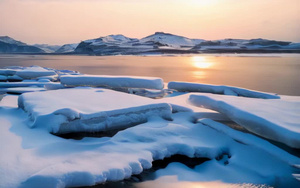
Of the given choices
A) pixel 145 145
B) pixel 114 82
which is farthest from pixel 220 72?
pixel 145 145

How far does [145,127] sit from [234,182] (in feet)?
4.82

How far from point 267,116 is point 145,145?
1.70 meters

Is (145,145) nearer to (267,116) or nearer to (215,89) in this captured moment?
(267,116)

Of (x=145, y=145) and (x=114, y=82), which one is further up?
(x=114, y=82)

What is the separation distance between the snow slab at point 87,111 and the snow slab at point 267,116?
972 millimetres

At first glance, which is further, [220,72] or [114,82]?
[220,72]

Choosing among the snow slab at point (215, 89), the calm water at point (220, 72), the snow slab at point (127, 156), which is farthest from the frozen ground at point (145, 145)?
the calm water at point (220, 72)

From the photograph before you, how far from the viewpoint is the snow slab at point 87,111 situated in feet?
11.9

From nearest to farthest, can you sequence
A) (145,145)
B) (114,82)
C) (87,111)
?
1. (145,145)
2. (87,111)
3. (114,82)

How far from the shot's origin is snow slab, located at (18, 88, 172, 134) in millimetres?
3623

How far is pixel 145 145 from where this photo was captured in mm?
3178

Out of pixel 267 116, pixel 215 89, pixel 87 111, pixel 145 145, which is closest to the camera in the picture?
pixel 145 145

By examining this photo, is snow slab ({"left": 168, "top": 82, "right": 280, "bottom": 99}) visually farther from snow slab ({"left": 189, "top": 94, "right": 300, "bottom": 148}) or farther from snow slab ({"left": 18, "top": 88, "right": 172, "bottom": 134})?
snow slab ({"left": 18, "top": 88, "right": 172, "bottom": 134})

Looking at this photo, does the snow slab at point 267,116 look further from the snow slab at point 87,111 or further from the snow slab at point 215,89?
the snow slab at point 215,89
